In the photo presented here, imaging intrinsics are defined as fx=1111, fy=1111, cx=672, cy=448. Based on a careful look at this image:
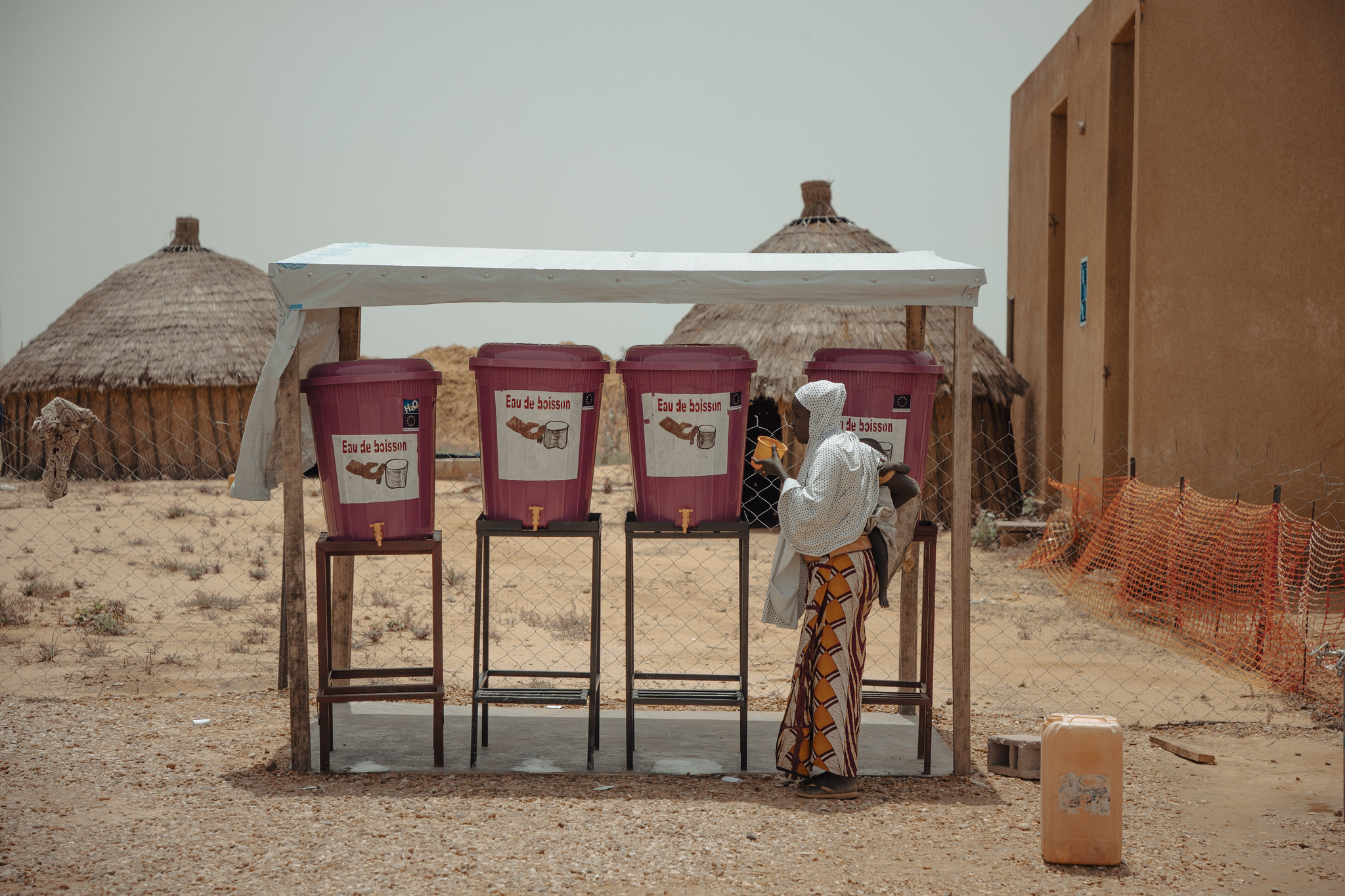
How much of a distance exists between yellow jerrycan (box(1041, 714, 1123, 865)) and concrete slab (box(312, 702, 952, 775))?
42.6 inches

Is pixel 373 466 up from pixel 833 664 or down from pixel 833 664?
up

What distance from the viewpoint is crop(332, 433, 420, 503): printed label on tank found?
14.8 ft

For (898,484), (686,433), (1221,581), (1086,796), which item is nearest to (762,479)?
(1221,581)

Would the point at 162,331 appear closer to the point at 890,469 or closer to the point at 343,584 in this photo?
the point at 343,584

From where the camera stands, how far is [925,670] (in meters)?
4.88

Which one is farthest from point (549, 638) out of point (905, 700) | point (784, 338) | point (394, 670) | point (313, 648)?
point (784, 338)

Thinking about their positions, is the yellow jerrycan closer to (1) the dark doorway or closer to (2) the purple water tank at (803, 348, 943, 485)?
(2) the purple water tank at (803, 348, 943, 485)

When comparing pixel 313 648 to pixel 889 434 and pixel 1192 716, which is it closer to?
pixel 889 434

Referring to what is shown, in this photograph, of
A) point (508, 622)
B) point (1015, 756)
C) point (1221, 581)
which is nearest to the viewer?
point (1015, 756)

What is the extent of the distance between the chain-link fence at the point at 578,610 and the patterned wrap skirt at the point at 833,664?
5.18ft

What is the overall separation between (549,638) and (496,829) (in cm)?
369

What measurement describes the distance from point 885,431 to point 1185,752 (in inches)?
82.5

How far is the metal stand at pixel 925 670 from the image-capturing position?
4.74 metres

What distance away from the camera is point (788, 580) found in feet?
14.7
